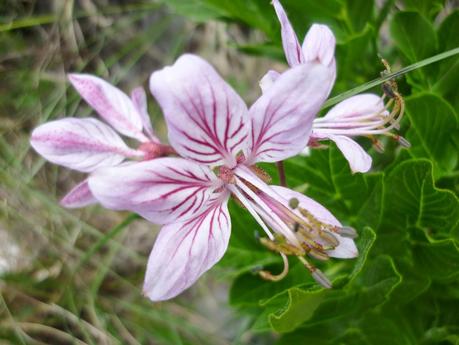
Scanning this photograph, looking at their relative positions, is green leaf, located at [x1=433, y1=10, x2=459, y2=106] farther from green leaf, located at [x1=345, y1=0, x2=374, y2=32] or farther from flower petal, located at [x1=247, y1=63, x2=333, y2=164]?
flower petal, located at [x1=247, y1=63, x2=333, y2=164]

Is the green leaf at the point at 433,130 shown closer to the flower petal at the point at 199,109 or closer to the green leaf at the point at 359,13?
the green leaf at the point at 359,13

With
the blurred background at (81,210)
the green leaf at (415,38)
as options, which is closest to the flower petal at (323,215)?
the green leaf at (415,38)

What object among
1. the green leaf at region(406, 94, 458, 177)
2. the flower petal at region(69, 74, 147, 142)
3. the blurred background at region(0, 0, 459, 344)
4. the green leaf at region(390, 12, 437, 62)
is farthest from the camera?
the blurred background at region(0, 0, 459, 344)

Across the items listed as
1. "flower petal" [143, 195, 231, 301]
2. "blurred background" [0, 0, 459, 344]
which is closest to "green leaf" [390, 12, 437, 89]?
"blurred background" [0, 0, 459, 344]

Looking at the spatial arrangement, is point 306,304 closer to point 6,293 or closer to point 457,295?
point 457,295

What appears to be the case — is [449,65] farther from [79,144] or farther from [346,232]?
[79,144]

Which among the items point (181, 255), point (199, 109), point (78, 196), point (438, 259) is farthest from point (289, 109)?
point (438, 259)
